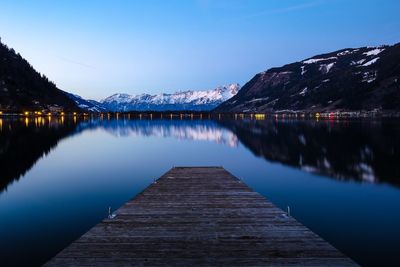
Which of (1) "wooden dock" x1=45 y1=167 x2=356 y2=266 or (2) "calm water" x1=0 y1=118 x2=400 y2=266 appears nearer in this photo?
(1) "wooden dock" x1=45 y1=167 x2=356 y2=266

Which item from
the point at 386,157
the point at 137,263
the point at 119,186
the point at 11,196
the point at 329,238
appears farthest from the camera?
the point at 386,157

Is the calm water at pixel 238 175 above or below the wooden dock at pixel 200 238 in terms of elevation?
below

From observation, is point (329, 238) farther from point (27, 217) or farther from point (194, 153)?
point (194, 153)

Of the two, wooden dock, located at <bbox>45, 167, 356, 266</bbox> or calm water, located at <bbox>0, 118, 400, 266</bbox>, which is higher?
wooden dock, located at <bbox>45, 167, 356, 266</bbox>

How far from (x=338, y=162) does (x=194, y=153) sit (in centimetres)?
2891

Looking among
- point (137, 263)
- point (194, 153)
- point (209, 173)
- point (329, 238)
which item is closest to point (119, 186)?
point (209, 173)

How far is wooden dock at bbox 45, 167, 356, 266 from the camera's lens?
514 inches

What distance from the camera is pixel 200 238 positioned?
15.4m

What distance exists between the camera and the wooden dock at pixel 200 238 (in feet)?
42.8

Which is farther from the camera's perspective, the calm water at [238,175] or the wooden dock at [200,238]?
the calm water at [238,175]

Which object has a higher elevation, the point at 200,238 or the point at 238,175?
the point at 200,238

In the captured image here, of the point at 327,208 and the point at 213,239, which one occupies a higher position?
the point at 213,239

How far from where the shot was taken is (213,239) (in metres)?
15.2

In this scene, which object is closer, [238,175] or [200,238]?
[200,238]
